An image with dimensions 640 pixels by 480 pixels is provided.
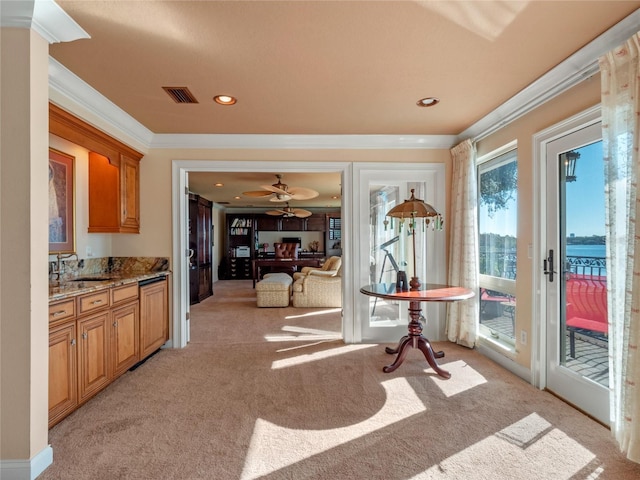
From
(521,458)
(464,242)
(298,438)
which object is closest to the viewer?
(521,458)

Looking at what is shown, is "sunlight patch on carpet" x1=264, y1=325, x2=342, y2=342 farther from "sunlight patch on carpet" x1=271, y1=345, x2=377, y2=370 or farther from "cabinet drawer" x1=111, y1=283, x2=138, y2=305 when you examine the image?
"cabinet drawer" x1=111, y1=283, x2=138, y2=305

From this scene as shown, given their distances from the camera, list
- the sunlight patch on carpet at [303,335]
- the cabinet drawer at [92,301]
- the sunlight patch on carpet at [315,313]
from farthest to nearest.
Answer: the sunlight patch on carpet at [315,313] < the sunlight patch on carpet at [303,335] < the cabinet drawer at [92,301]

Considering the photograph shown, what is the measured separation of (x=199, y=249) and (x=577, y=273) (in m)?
5.96

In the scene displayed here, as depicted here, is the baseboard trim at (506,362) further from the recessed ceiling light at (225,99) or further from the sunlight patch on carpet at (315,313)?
the recessed ceiling light at (225,99)

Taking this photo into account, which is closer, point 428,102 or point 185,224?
point 428,102

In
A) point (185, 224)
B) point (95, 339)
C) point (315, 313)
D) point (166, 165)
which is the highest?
point (166, 165)

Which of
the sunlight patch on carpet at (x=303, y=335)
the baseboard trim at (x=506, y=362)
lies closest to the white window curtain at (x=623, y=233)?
the baseboard trim at (x=506, y=362)

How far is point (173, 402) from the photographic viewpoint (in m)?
2.54

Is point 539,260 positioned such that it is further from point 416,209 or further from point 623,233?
point 416,209

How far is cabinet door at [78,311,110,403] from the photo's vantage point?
7.83ft

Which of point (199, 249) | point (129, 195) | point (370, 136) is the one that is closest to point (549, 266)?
point (370, 136)

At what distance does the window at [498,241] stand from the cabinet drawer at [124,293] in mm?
3367

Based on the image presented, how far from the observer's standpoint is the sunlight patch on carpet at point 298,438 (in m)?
1.83

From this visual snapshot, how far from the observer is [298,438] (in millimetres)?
2066
